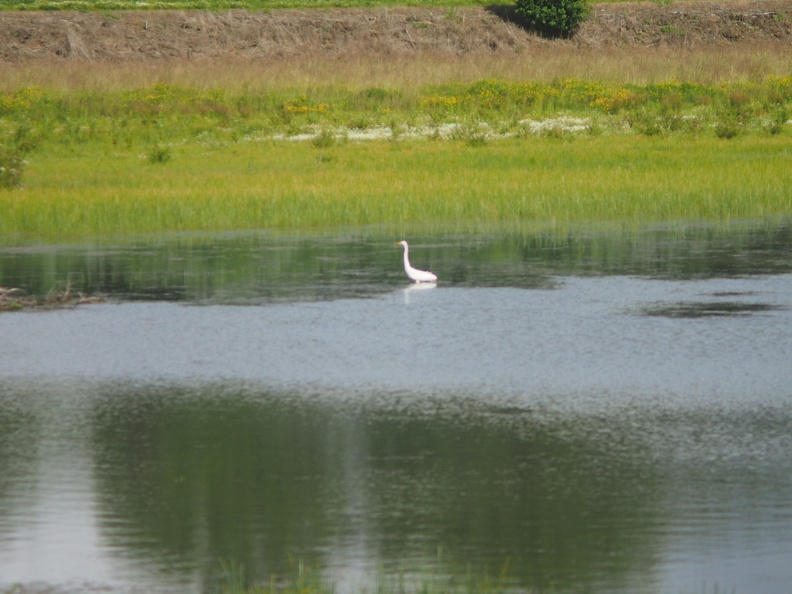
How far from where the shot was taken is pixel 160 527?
801 centimetres

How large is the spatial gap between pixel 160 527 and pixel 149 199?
50.3 feet

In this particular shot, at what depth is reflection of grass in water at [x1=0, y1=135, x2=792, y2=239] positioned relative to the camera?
2202 cm

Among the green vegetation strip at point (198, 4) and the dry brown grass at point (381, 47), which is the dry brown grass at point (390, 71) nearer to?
the dry brown grass at point (381, 47)

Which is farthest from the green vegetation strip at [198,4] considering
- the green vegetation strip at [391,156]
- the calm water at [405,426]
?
the calm water at [405,426]

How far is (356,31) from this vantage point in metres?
55.9

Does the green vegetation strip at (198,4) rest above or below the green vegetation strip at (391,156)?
above

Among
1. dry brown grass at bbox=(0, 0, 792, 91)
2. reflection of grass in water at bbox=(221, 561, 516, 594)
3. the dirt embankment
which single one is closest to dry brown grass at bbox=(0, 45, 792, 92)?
dry brown grass at bbox=(0, 0, 792, 91)

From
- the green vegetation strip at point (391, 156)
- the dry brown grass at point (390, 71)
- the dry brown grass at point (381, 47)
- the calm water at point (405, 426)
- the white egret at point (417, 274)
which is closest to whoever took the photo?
the calm water at point (405, 426)

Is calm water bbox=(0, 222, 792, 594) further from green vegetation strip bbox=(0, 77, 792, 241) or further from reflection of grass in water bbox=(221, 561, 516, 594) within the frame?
green vegetation strip bbox=(0, 77, 792, 241)

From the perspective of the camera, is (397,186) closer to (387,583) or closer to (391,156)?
(391,156)

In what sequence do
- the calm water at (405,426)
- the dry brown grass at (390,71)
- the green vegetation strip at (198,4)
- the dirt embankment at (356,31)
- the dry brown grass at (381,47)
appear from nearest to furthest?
the calm water at (405,426) < the dry brown grass at (390,71) < the dry brown grass at (381,47) < the dirt embankment at (356,31) < the green vegetation strip at (198,4)

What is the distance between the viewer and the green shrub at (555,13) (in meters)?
56.5

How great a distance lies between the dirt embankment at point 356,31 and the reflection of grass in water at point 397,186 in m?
24.6

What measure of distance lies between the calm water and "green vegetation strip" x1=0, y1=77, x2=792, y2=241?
438 centimetres
